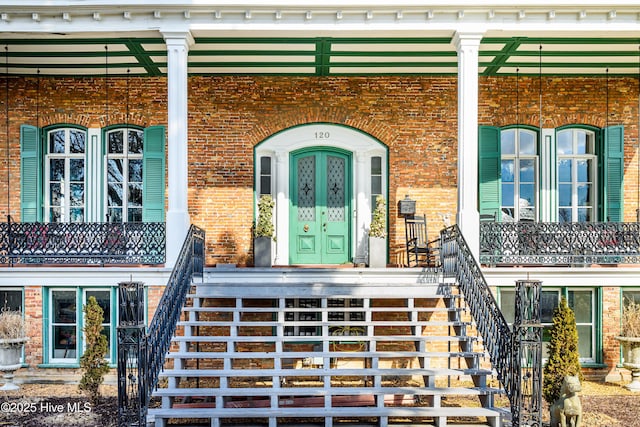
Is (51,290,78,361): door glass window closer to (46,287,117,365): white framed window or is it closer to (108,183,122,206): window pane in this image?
(46,287,117,365): white framed window

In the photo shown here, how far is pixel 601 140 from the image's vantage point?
506 inches

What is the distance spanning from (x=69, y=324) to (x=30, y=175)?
10.4ft

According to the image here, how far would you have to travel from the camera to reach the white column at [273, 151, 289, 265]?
13.0 m

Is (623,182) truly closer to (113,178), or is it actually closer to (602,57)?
(602,57)

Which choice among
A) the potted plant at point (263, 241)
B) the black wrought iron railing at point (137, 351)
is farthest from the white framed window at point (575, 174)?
the black wrought iron railing at point (137, 351)

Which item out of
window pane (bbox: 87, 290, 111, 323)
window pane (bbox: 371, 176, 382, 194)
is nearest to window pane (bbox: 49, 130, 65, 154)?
window pane (bbox: 87, 290, 111, 323)

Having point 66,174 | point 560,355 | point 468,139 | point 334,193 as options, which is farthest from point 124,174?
point 560,355

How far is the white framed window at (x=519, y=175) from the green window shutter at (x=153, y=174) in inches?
255

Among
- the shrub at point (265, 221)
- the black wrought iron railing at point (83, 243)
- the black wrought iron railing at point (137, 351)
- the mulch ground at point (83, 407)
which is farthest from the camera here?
the shrub at point (265, 221)

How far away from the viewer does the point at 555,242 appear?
10.6 m

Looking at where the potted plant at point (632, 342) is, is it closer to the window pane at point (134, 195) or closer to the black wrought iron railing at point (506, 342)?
the black wrought iron railing at point (506, 342)

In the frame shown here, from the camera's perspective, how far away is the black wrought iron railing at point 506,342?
7.82 meters

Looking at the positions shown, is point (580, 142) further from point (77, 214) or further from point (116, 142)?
point (77, 214)

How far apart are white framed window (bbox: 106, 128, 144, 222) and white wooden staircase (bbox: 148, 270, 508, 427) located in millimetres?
3347
